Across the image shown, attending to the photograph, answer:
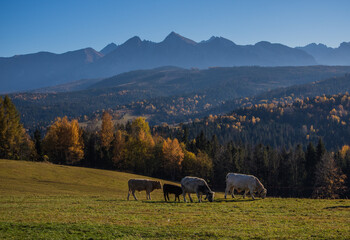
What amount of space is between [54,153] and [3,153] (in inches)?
620

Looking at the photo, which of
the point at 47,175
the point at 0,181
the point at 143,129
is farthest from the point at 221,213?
the point at 143,129

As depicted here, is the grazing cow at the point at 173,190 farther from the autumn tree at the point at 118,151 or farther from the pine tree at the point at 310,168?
the pine tree at the point at 310,168

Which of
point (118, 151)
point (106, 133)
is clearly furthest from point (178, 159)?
point (106, 133)

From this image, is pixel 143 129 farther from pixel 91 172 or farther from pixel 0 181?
pixel 0 181

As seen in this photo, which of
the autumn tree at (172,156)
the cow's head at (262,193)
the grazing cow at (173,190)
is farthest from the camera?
the autumn tree at (172,156)

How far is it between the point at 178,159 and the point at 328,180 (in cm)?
4557

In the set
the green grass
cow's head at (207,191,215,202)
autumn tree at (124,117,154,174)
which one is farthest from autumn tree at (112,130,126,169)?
cow's head at (207,191,215,202)

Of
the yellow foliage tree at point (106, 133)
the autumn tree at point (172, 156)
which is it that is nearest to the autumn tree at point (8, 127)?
the yellow foliage tree at point (106, 133)

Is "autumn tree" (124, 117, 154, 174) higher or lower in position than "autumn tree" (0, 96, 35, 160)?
lower

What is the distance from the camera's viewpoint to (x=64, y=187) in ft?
165

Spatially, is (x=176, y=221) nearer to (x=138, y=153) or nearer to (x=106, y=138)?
(x=138, y=153)

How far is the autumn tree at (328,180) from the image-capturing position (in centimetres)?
8538

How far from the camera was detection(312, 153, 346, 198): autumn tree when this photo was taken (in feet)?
280

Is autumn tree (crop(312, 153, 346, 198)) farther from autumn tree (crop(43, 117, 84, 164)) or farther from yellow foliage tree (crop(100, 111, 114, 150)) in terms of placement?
autumn tree (crop(43, 117, 84, 164))
